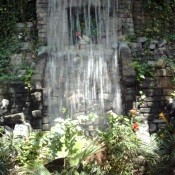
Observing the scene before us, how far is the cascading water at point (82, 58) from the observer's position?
1041 centimetres

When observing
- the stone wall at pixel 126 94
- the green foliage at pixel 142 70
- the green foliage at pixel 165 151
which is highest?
the green foliage at pixel 142 70

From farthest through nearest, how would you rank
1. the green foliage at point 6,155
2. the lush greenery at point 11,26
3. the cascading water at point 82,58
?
1. the lush greenery at point 11,26
2. the cascading water at point 82,58
3. the green foliage at point 6,155

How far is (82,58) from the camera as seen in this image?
37.3ft

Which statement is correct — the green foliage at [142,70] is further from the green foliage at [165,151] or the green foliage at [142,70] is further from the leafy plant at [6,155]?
the leafy plant at [6,155]

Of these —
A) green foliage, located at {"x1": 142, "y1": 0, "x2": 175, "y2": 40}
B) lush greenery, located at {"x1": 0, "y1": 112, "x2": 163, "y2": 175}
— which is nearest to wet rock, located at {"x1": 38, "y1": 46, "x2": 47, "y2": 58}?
green foliage, located at {"x1": 142, "y1": 0, "x2": 175, "y2": 40}

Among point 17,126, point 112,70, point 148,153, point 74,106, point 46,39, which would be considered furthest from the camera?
point 46,39

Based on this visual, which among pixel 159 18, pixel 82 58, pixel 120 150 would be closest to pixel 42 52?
pixel 82 58

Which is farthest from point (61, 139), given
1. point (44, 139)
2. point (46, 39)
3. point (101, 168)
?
point (46, 39)

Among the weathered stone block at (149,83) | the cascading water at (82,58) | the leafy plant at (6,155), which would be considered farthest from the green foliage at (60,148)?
the weathered stone block at (149,83)

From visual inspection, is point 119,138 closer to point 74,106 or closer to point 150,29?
point 74,106

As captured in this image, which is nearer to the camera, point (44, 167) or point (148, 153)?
point (44, 167)

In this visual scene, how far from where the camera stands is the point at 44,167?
7512mm

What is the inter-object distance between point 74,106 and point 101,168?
2971 mm

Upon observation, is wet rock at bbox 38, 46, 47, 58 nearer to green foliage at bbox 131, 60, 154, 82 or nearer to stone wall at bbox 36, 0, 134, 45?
stone wall at bbox 36, 0, 134, 45
